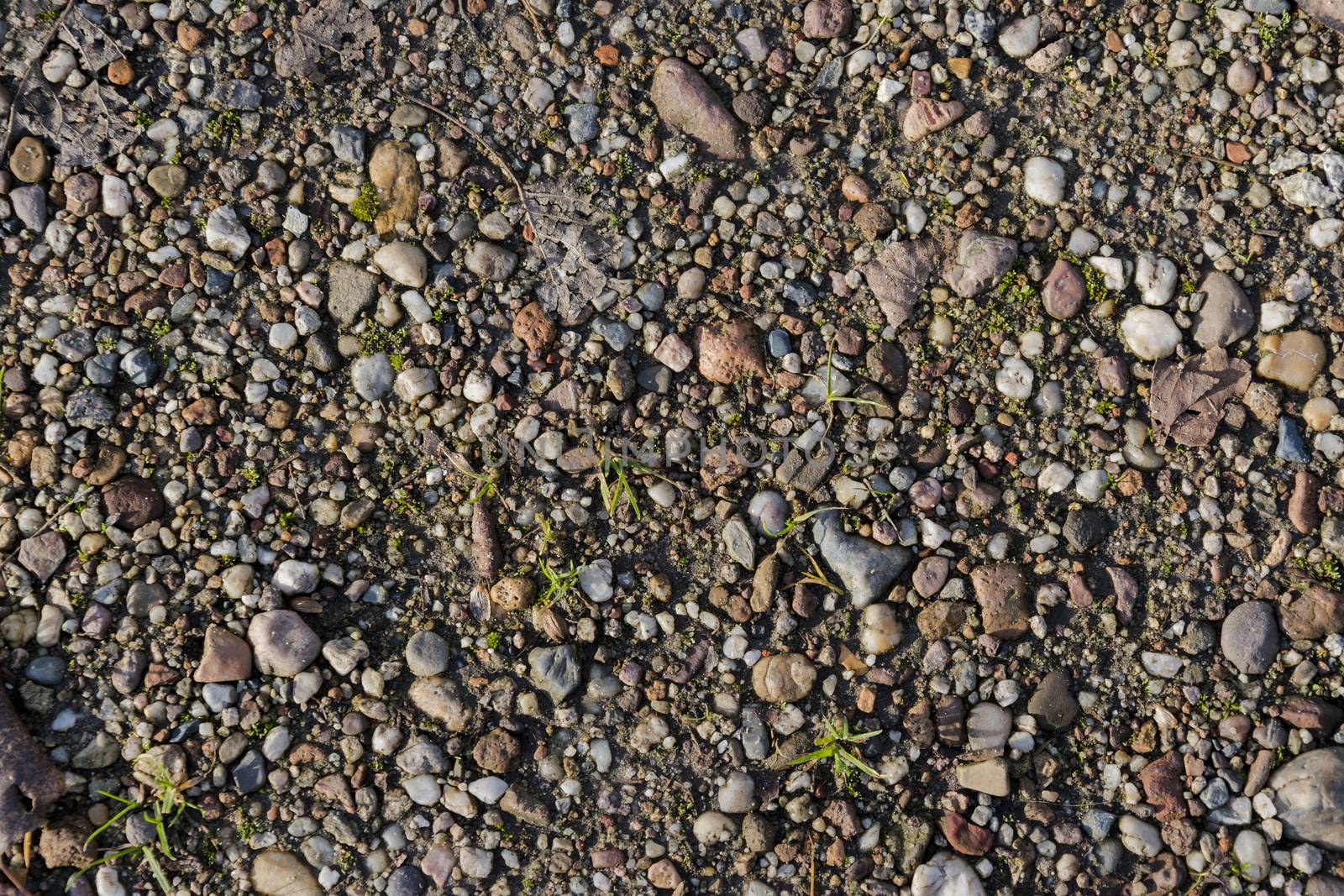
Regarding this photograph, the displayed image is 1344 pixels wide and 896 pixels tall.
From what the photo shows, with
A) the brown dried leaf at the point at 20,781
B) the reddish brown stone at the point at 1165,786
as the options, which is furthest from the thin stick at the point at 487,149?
the reddish brown stone at the point at 1165,786

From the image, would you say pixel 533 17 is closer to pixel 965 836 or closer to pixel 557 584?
pixel 557 584

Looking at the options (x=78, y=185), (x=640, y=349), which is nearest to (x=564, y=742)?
(x=640, y=349)

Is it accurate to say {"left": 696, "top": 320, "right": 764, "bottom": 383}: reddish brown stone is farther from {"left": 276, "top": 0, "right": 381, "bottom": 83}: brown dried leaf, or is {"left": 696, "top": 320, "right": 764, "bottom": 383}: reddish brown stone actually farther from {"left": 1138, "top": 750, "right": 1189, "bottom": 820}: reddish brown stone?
{"left": 1138, "top": 750, "right": 1189, "bottom": 820}: reddish brown stone

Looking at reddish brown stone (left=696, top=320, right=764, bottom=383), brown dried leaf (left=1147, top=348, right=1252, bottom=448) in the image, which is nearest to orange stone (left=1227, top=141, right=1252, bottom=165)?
brown dried leaf (left=1147, top=348, right=1252, bottom=448)

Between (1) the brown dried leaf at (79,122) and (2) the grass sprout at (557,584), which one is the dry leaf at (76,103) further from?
(2) the grass sprout at (557,584)

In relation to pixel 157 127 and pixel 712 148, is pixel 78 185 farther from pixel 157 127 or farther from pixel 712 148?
pixel 712 148

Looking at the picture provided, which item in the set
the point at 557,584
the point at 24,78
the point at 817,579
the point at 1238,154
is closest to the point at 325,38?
the point at 24,78
